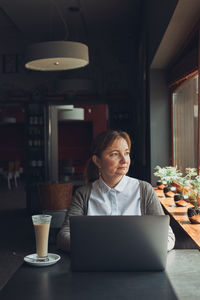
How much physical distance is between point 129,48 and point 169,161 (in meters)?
5.13

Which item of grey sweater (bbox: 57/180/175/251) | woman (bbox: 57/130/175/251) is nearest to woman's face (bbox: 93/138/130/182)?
woman (bbox: 57/130/175/251)

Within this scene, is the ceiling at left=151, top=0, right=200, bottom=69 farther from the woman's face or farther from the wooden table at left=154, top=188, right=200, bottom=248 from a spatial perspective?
the wooden table at left=154, top=188, right=200, bottom=248

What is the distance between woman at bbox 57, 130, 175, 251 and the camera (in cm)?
225

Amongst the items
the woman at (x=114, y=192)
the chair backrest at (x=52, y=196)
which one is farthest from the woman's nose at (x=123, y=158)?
the chair backrest at (x=52, y=196)

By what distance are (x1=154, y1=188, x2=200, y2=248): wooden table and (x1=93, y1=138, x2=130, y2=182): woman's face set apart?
559 mm

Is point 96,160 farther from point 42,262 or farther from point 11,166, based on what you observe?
point 11,166

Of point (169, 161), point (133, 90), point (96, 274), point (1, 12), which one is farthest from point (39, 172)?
point (96, 274)

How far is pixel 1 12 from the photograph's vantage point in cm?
861

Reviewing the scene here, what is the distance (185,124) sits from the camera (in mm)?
5051

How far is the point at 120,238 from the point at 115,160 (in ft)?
2.75

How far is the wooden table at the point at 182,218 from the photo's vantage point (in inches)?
93.1

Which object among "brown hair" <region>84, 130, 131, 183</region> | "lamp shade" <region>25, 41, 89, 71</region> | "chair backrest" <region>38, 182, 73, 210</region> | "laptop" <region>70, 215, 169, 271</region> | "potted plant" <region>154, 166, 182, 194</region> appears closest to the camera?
"laptop" <region>70, 215, 169, 271</region>

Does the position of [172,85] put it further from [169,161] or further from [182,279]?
[182,279]

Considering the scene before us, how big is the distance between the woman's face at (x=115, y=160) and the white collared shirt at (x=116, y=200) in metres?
0.05
